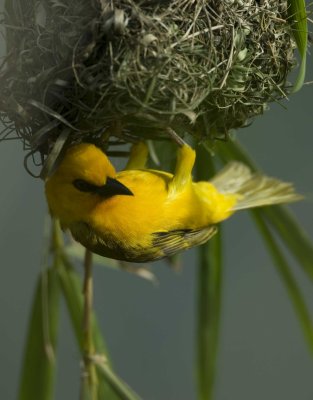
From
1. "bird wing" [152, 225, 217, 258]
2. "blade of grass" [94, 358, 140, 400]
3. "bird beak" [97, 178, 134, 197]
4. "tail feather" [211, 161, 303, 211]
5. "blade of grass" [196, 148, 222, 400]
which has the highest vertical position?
"tail feather" [211, 161, 303, 211]

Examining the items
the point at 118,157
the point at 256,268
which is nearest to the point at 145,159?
the point at 118,157

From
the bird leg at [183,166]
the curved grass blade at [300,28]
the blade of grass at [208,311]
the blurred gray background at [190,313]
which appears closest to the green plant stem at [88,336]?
the bird leg at [183,166]

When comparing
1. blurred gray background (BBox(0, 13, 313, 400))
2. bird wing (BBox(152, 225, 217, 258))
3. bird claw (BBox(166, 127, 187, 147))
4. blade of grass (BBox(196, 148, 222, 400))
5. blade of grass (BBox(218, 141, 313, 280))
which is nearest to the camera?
bird claw (BBox(166, 127, 187, 147))

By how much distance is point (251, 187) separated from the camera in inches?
105

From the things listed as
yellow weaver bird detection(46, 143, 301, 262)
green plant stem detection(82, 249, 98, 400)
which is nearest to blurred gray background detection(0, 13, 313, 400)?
green plant stem detection(82, 249, 98, 400)

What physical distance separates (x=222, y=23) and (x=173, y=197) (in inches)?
20.5

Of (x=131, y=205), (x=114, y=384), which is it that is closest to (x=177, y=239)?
(x=131, y=205)

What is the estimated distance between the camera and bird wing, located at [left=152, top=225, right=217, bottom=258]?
7.38 feet

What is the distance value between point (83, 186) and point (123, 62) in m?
0.34

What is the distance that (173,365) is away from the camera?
160 inches

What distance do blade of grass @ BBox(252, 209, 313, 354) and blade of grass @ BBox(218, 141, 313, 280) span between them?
0.04 meters

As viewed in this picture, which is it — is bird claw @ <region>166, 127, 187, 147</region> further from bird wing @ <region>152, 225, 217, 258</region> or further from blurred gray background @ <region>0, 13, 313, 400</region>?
blurred gray background @ <region>0, 13, 313, 400</region>

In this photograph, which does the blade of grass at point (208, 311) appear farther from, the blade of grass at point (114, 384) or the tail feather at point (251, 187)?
the blade of grass at point (114, 384)

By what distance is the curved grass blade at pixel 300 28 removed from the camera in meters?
1.93
